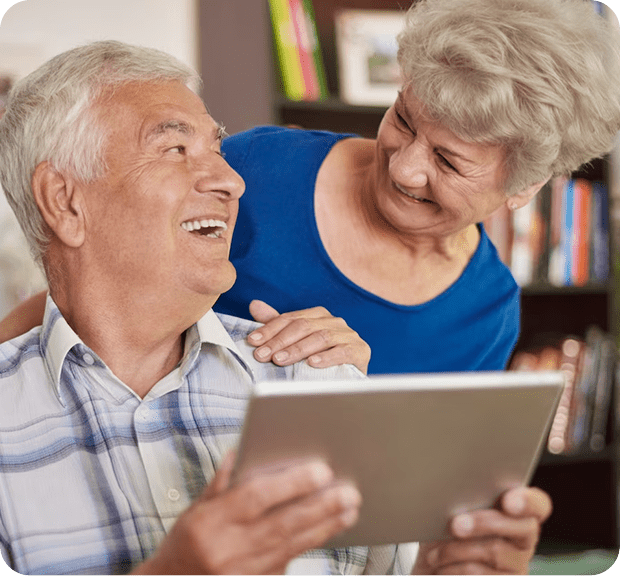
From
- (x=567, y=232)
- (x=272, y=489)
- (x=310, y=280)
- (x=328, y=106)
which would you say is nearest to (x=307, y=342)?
(x=310, y=280)

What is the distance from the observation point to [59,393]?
1223 mm

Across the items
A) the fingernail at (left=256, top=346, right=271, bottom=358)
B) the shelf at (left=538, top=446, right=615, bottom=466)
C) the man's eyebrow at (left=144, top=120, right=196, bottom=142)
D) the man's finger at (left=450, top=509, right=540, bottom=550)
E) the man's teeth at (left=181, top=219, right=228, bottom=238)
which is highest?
the man's eyebrow at (left=144, top=120, right=196, bottom=142)

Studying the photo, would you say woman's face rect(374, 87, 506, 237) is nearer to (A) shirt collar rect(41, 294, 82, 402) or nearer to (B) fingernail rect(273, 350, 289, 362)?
(B) fingernail rect(273, 350, 289, 362)

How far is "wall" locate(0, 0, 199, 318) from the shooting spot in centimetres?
255

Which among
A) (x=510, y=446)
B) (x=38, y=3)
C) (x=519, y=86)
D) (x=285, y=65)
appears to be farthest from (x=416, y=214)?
(x=38, y=3)

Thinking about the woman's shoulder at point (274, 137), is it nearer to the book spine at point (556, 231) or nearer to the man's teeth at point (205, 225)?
the man's teeth at point (205, 225)

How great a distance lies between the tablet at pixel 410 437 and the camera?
2.66 feet

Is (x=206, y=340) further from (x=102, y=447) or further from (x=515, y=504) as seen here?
(x=515, y=504)

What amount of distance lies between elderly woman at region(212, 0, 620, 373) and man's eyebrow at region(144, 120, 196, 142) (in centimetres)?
33

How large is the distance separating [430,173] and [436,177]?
0.05ft

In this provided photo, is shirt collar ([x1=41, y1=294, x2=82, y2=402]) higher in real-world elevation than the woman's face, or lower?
lower

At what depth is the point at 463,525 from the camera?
970 millimetres

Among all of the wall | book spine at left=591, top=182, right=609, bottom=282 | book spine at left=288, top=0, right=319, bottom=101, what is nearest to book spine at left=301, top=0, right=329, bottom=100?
book spine at left=288, top=0, right=319, bottom=101

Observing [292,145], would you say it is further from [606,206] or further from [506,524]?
[606,206]
